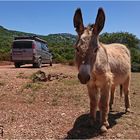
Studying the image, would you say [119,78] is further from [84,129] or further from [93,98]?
[84,129]

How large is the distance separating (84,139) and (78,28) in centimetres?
207

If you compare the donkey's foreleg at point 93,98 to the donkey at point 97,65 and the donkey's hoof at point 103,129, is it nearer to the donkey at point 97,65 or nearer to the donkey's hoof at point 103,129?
the donkey at point 97,65

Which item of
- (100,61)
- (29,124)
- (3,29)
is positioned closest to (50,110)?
(29,124)

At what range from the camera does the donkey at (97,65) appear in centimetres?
559

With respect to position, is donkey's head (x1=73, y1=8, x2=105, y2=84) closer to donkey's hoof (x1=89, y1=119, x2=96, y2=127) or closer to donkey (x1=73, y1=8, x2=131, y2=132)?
donkey (x1=73, y1=8, x2=131, y2=132)

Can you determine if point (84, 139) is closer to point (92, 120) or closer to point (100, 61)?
point (92, 120)

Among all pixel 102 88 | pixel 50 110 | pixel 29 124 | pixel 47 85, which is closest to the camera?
pixel 102 88

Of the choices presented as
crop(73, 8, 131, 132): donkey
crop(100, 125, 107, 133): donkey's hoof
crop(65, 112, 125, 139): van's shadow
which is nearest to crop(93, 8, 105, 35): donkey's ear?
crop(73, 8, 131, 132): donkey

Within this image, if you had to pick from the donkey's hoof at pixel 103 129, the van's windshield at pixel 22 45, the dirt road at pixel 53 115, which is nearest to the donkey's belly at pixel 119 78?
the dirt road at pixel 53 115

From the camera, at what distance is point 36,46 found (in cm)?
2416

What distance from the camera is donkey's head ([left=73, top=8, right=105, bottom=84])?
5.39 m

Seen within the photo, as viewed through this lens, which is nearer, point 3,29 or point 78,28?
point 78,28

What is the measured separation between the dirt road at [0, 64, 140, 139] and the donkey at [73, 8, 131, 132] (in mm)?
475

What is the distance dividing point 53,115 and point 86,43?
2.62 meters
